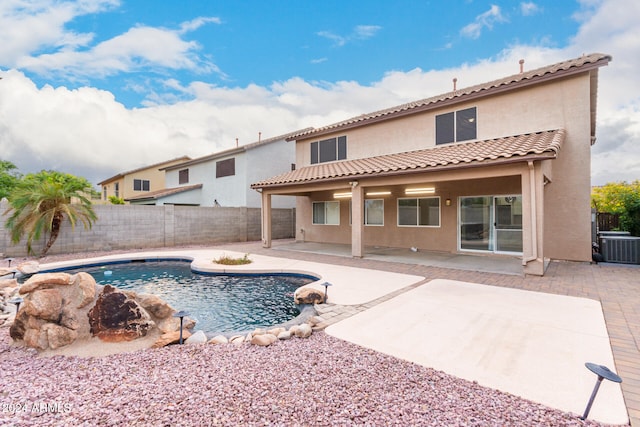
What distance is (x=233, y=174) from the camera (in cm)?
1928

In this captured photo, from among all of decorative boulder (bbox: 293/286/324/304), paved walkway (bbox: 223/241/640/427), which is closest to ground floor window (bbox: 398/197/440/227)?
paved walkway (bbox: 223/241/640/427)

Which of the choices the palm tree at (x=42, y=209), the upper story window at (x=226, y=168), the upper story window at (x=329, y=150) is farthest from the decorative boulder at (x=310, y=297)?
the upper story window at (x=226, y=168)

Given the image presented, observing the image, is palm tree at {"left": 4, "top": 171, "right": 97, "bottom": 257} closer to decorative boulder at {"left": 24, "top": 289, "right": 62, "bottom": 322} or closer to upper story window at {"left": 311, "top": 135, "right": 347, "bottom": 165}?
decorative boulder at {"left": 24, "top": 289, "right": 62, "bottom": 322}

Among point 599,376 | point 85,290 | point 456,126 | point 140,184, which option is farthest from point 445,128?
point 140,184

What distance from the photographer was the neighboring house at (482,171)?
316 inches

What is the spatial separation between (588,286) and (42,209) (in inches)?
674

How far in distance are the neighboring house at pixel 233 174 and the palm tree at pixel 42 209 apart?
8.13m

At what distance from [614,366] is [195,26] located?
16.1 metres

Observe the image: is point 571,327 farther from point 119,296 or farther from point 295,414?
point 119,296

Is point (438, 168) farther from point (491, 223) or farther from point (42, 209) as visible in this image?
point (42, 209)

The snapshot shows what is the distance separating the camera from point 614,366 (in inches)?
128

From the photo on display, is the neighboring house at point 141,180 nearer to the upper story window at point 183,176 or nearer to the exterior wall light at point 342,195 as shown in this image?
the upper story window at point 183,176

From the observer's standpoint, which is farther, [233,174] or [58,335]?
[233,174]

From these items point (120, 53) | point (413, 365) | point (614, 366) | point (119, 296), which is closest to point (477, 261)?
point (614, 366)
